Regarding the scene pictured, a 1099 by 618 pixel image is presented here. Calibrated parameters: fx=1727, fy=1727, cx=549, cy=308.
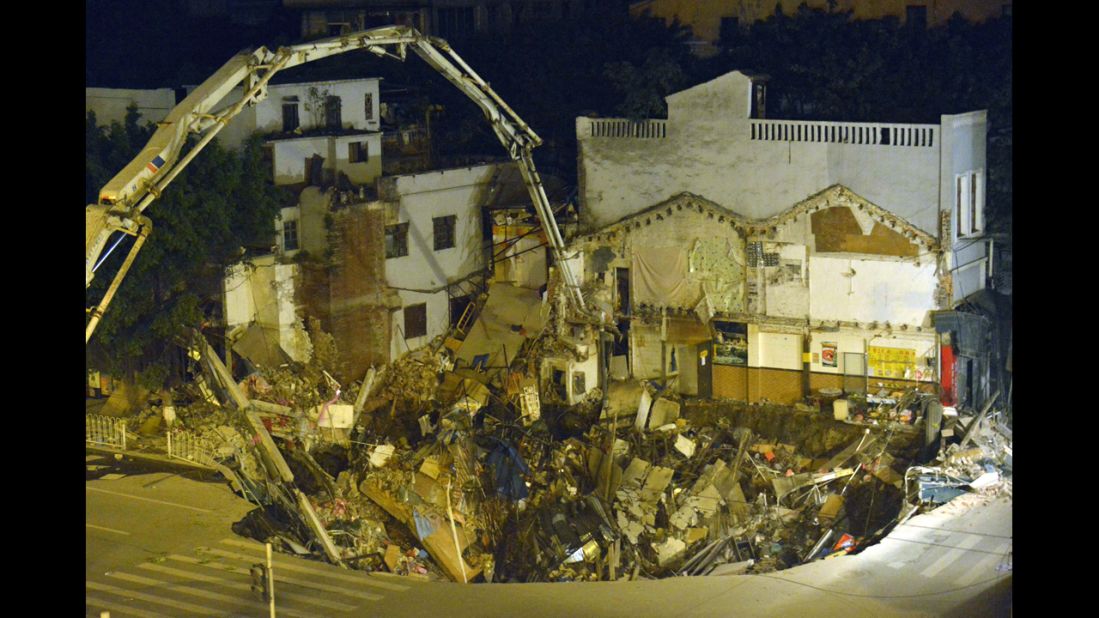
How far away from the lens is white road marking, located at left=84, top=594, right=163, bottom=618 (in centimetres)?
1062

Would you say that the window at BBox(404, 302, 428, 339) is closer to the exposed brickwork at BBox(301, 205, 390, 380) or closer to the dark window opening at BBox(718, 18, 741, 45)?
the exposed brickwork at BBox(301, 205, 390, 380)

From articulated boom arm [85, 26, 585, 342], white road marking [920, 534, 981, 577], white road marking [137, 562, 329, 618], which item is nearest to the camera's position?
white road marking [137, 562, 329, 618]

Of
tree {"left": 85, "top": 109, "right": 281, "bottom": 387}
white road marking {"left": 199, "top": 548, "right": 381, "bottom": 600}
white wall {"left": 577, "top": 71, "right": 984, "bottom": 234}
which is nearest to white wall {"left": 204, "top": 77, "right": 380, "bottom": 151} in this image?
tree {"left": 85, "top": 109, "right": 281, "bottom": 387}

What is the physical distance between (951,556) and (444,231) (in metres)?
6.61

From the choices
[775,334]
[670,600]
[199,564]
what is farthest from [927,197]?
[199,564]

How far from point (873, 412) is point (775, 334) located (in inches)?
47.3

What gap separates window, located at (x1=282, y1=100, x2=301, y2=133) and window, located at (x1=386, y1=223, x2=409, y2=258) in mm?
1265

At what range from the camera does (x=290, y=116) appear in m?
15.9

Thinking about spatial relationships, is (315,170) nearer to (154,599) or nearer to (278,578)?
(278,578)

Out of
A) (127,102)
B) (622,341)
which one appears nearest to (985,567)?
(622,341)

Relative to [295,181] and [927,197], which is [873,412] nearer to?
[927,197]

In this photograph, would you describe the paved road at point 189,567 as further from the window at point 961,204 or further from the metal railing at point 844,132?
the window at point 961,204

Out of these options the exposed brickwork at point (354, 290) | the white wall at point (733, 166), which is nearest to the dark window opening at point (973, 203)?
the white wall at point (733, 166)

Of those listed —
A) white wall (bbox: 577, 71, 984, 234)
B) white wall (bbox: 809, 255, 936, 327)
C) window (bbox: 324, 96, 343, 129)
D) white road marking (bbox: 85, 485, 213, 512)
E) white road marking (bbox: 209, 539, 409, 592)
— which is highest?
window (bbox: 324, 96, 343, 129)
